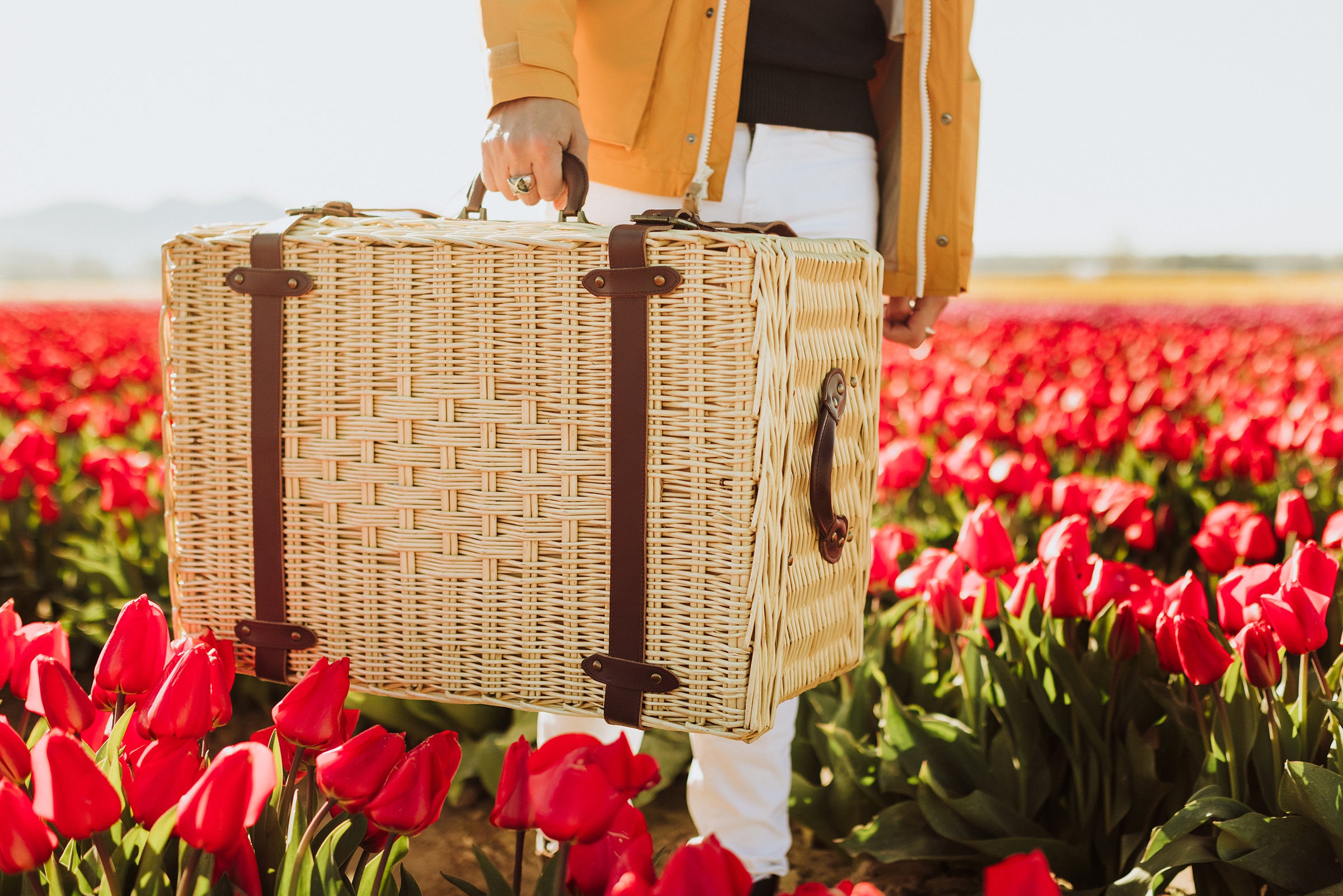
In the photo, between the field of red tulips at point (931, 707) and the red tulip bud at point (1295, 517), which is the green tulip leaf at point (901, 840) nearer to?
the field of red tulips at point (931, 707)

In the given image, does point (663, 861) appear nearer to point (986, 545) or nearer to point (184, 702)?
point (986, 545)

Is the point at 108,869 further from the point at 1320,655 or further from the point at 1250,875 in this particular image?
the point at 1320,655

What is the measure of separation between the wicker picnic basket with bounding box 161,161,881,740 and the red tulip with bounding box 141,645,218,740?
0.38m

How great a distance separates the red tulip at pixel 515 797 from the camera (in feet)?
3.26

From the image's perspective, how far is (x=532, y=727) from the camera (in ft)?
7.32

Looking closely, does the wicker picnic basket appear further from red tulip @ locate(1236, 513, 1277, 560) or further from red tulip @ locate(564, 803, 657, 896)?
red tulip @ locate(1236, 513, 1277, 560)

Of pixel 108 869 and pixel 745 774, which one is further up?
pixel 108 869

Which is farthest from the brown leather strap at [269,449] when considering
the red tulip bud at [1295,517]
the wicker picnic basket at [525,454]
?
the red tulip bud at [1295,517]

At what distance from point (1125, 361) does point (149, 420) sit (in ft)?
13.9

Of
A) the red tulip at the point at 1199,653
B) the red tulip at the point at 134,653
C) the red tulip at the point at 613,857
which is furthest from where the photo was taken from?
the red tulip at the point at 1199,653

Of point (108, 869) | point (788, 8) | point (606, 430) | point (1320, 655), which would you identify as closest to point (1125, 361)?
point (1320, 655)

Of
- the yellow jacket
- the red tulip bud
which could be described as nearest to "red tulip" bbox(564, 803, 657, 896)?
the yellow jacket

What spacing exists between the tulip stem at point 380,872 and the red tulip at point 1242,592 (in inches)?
45.1

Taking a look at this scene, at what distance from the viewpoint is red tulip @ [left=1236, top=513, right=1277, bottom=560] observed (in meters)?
1.96
